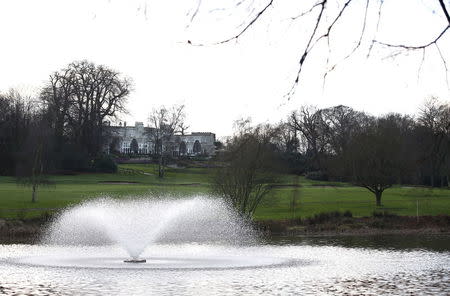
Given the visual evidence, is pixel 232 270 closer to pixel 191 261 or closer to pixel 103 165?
pixel 191 261

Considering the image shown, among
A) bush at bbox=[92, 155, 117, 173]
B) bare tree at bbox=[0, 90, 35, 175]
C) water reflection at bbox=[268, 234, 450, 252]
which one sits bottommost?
water reflection at bbox=[268, 234, 450, 252]

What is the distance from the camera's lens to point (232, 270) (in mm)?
25781

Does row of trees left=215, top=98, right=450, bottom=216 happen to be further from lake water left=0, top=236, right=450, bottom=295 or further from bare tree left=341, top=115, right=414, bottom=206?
lake water left=0, top=236, right=450, bottom=295

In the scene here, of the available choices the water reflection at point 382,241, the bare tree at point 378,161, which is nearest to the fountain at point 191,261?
the water reflection at point 382,241

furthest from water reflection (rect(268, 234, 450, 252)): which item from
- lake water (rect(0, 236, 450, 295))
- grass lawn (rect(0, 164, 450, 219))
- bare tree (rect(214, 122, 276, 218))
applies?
bare tree (rect(214, 122, 276, 218))

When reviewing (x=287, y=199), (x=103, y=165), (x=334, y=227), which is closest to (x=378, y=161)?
(x=287, y=199)

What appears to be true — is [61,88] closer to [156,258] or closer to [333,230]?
[333,230]

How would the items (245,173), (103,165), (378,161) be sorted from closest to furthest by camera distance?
(245,173) → (378,161) → (103,165)

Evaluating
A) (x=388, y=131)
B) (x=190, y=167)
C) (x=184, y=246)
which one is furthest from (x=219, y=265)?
(x=190, y=167)

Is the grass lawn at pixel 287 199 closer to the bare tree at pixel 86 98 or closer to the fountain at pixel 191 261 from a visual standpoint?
the fountain at pixel 191 261

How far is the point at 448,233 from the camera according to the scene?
159 feet

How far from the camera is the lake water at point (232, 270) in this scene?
69.6 feet

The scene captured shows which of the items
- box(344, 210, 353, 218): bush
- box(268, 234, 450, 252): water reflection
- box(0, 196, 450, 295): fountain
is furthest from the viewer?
box(344, 210, 353, 218): bush

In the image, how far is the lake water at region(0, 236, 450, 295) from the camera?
69.6 feet
